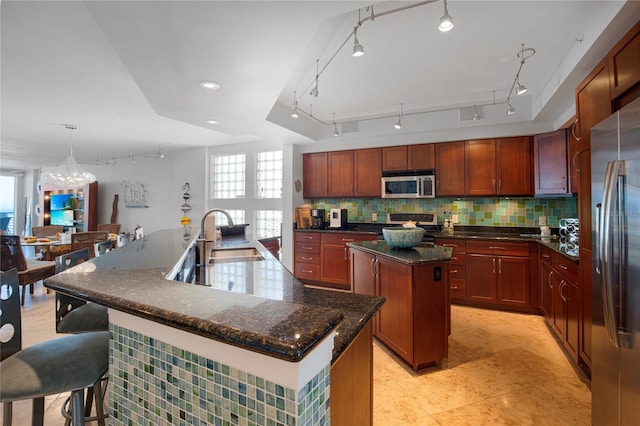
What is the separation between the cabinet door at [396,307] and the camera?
7.41ft

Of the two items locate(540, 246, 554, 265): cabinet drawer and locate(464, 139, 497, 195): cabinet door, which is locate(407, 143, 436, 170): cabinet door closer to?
locate(464, 139, 497, 195): cabinet door

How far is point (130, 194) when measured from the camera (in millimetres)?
7336

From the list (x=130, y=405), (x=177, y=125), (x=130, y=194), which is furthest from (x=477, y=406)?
(x=130, y=194)

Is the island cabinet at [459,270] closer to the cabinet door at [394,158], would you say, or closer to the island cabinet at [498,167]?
the island cabinet at [498,167]

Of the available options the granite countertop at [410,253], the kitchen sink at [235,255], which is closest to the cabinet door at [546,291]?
the granite countertop at [410,253]

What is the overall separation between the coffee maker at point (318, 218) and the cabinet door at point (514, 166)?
2634mm

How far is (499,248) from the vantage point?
3590mm

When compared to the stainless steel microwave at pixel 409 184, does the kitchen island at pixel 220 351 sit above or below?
below

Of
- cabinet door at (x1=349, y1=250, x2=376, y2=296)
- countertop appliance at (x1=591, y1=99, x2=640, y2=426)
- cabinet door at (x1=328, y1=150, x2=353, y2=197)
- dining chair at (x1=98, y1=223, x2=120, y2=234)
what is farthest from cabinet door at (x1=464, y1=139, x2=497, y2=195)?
dining chair at (x1=98, y1=223, x2=120, y2=234)

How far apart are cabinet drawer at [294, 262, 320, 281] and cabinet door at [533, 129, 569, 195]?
323cm

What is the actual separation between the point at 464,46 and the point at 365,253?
6.66 feet

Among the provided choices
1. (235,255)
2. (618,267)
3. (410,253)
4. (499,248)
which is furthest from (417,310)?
(499,248)

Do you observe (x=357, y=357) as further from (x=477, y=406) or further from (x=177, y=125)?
(x=177, y=125)

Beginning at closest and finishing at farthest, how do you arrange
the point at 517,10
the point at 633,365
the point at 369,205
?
the point at 633,365, the point at 517,10, the point at 369,205
